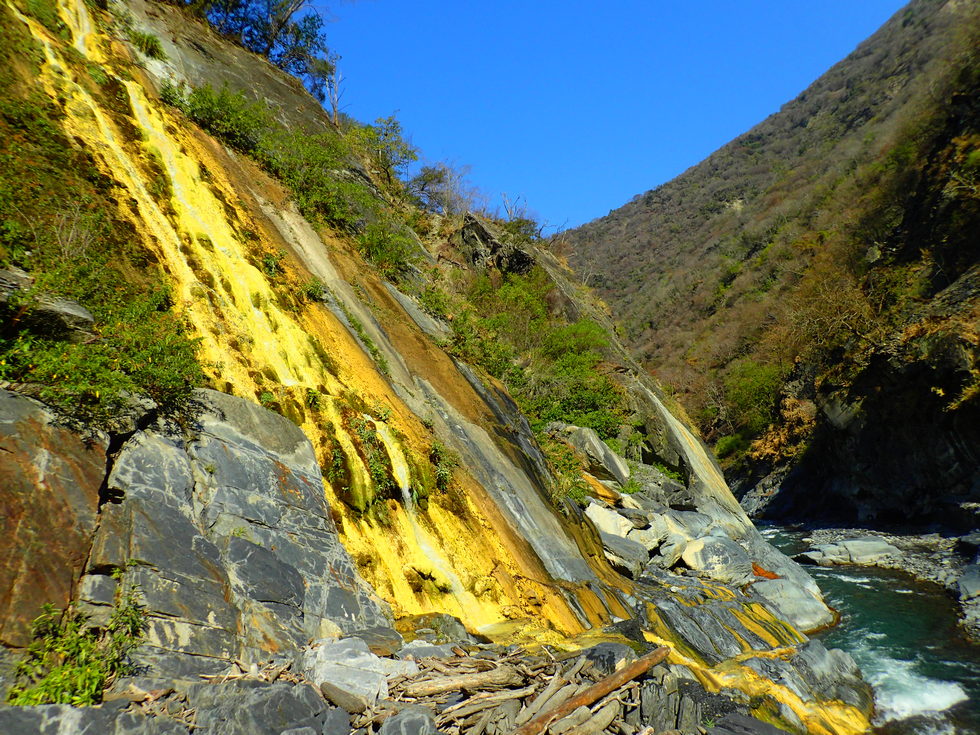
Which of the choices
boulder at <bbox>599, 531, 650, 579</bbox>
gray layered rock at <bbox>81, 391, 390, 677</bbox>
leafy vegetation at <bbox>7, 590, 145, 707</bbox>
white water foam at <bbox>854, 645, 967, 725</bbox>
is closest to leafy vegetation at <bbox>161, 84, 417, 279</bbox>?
gray layered rock at <bbox>81, 391, 390, 677</bbox>

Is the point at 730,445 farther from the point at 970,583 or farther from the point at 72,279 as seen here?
the point at 72,279

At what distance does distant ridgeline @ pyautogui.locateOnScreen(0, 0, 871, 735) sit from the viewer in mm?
4543

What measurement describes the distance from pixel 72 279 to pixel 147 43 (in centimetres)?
953

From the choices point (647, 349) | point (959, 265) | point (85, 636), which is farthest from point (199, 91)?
point (647, 349)

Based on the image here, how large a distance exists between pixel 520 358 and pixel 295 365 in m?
16.9

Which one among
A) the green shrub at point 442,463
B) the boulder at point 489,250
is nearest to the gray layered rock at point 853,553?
the green shrub at point 442,463

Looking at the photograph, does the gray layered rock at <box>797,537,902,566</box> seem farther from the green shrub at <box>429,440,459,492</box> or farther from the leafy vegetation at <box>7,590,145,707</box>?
the leafy vegetation at <box>7,590,145,707</box>

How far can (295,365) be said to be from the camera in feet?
28.5

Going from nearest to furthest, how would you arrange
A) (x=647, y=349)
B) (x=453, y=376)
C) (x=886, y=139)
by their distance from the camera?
1. (x=453, y=376)
2. (x=886, y=139)
3. (x=647, y=349)

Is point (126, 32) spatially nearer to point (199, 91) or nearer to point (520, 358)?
point (199, 91)

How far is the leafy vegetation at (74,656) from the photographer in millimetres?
3855

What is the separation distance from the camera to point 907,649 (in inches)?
488

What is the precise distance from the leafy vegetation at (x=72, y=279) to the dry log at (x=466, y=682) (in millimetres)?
3936

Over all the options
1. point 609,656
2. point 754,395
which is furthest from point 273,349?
point 754,395
